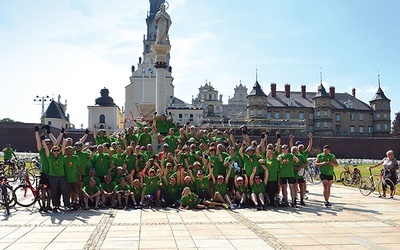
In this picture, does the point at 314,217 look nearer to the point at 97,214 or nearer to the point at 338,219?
the point at 338,219

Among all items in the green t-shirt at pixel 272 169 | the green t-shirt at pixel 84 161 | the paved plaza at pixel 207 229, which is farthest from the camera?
the green t-shirt at pixel 272 169

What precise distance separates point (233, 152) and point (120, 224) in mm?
4904

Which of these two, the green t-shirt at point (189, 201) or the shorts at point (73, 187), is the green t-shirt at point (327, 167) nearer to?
the green t-shirt at point (189, 201)

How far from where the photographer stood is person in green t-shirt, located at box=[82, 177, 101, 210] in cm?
1216

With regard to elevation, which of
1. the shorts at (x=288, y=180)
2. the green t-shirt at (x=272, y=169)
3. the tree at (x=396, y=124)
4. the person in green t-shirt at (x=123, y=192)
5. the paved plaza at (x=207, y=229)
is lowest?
the paved plaza at (x=207, y=229)

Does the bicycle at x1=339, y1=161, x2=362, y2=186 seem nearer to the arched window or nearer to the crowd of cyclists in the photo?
the crowd of cyclists

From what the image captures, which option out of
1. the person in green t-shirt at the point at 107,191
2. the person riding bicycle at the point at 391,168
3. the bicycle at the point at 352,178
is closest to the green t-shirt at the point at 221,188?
the person in green t-shirt at the point at 107,191

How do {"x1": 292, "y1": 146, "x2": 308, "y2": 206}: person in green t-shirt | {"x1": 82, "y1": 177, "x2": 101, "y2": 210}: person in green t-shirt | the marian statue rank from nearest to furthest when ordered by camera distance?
1. {"x1": 82, "y1": 177, "x2": 101, "y2": 210}: person in green t-shirt
2. {"x1": 292, "y1": 146, "x2": 308, "y2": 206}: person in green t-shirt
3. the marian statue

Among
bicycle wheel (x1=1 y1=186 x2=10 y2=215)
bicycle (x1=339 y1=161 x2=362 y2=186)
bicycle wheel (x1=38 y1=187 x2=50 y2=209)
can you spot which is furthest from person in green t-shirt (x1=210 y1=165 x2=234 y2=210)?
bicycle (x1=339 y1=161 x2=362 y2=186)

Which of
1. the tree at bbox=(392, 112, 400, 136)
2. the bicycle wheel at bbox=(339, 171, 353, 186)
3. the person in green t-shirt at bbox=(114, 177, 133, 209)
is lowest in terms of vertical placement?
the bicycle wheel at bbox=(339, 171, 353, 186)

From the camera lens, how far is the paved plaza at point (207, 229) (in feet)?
26.2

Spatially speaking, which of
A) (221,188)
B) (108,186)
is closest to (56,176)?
(108,186)

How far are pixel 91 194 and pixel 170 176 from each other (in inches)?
96.7

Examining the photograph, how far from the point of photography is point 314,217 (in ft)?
36.0
